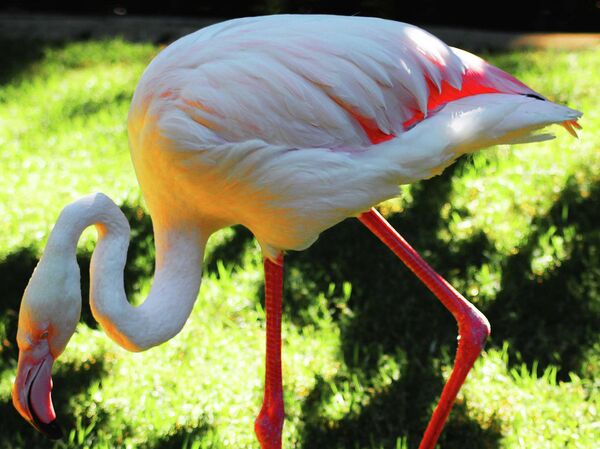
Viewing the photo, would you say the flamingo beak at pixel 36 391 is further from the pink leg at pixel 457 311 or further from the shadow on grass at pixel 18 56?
the shadow on grass at pixel 18 56

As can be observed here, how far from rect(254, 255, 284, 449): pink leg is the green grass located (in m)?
0.28

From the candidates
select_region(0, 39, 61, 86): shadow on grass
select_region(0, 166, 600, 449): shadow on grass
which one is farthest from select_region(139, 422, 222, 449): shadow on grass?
select_region(0, 39, 61, 86): shadow on grass

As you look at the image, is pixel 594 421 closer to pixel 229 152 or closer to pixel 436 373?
pixel 436 373

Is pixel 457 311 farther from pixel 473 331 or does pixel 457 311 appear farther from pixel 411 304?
pixel 411 304

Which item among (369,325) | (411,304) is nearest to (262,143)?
(369,325)

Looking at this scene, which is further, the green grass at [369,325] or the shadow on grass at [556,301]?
the shadow on grass at [556,301]

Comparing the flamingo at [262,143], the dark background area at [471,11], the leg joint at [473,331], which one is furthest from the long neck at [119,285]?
the dark background area at [471,11]

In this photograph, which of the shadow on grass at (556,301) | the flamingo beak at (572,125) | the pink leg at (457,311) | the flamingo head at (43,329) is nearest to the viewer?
the flamingo head at (43,329)

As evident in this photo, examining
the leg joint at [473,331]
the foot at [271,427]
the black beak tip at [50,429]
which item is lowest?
the foot at [271,427]

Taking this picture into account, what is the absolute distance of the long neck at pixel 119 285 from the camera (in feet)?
8.72

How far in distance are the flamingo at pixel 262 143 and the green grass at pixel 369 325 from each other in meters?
0.72

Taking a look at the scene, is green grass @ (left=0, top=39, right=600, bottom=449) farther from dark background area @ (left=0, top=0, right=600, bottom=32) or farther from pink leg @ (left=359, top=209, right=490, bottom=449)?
dark background area @ (left=0, top=0, right=600, bottom=32)

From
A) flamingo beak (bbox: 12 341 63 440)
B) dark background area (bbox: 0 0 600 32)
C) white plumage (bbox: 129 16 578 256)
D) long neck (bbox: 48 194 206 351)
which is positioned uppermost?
white plumage (bbox: 129 16 578 256)

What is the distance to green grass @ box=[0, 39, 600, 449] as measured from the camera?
3.31 m
